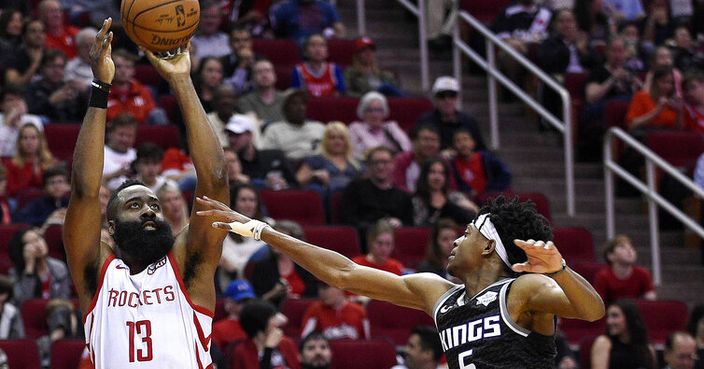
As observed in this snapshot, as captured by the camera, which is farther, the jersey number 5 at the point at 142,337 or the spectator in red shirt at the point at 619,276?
the spectator in red shirt at the point at 619,276

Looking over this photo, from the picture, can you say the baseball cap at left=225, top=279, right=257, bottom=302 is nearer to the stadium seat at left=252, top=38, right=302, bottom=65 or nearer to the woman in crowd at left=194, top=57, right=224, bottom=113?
the woman in crowd at left=194, top=57, right=224, bottom=113

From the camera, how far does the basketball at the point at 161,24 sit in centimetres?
672

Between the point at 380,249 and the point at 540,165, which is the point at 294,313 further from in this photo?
the point at 540,165

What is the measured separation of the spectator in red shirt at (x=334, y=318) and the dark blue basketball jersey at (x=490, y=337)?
190 inches

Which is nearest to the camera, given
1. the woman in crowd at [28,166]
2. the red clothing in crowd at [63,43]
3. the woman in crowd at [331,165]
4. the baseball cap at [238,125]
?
the woman in crowd at [28,166]

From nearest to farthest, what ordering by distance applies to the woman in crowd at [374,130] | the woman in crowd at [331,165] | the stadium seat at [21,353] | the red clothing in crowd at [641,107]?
the stadium seat at [21,353]
the woman in crowd at [331,165]
the woman in crowd at [374,130]
the red clothing in crowd at [641,107]

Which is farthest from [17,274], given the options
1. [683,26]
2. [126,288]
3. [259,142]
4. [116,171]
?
[683,26]

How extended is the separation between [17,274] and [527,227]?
602 centimetres

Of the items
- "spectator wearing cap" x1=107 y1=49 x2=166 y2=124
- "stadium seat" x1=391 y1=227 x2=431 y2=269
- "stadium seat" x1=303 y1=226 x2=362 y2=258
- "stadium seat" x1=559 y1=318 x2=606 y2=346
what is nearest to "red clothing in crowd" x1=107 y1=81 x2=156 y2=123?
"spectator wearing cap" x1=107 y1=49 x2=166 y2=124

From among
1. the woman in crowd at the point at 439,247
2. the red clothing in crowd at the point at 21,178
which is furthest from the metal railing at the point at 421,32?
the red clothing in crowd at the point at 21,178

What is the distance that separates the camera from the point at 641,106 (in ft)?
48.8

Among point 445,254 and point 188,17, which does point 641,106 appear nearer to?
point 445,254

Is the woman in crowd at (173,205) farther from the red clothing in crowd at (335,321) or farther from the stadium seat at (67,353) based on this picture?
the stadium seat at (67,353)

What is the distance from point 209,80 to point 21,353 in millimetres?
4265
